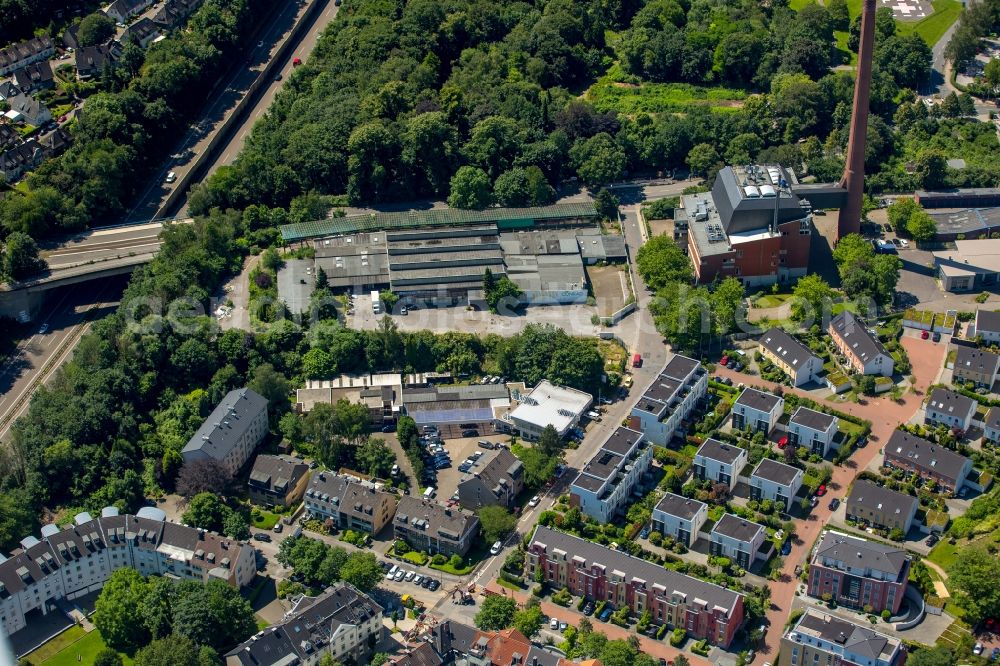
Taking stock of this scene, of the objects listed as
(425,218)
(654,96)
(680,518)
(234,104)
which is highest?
(234,104)

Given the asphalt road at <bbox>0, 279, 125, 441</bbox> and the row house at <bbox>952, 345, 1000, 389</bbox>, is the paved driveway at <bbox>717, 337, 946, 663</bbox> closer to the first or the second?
the row house at <bbox>952, 345, 1000, 389</bbox>

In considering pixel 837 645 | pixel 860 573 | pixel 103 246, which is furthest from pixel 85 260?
pixel 837 645

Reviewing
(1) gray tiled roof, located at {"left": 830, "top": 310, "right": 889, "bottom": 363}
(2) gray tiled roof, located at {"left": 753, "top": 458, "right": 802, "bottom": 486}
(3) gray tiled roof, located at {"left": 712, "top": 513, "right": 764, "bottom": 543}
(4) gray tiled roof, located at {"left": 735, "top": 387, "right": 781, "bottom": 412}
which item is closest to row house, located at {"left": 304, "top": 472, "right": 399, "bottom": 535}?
(3) gray tiled roof, located at {"left": 712, "top": 513, "right": 764, "bottom": 543}

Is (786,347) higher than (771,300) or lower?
higher

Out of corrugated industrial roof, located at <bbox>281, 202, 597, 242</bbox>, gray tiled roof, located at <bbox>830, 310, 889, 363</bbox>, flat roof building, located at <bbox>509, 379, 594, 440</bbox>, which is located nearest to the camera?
flat roof building, located at <bbox>509, 379, 594, 440</bbox>

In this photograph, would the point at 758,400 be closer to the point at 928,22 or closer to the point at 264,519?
the point at 264,519

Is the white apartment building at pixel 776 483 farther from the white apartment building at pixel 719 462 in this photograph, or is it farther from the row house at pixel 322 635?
the row house at pixel 322 635

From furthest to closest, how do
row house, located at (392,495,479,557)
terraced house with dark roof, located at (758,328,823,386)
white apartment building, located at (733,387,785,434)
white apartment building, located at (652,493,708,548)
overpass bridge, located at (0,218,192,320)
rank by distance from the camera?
overpass bridge, located at (0,218,192,320) → terraced house with dark roof, located at (758,328,823,386) → white apartment building, located at (733,387,785,434) → row house, located at (392,495,479,557) → white apartment building, located at (652,493,708,548)

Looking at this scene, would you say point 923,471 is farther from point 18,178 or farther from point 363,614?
point 18,178
